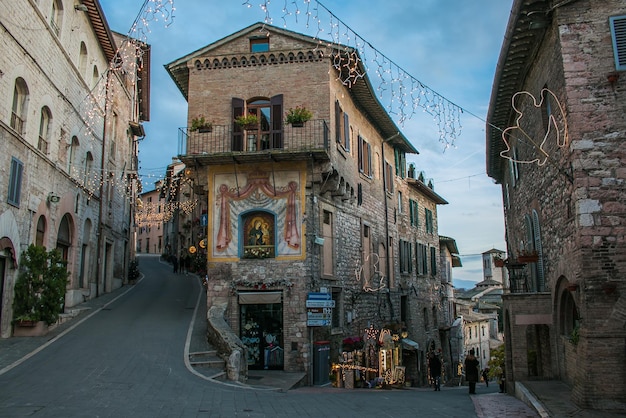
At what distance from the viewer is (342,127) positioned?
20484mm

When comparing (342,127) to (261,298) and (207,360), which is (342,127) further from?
(207,360)

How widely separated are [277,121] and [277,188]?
7.71 ft

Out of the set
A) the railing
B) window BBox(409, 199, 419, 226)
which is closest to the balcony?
the railing

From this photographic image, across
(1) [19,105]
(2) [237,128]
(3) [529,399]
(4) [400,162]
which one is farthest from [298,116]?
(4) [400,162]

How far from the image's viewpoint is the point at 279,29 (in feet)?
62.6

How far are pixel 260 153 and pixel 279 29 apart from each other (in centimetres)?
485

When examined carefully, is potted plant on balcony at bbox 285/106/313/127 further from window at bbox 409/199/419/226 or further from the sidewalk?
window at bbox 409/199/419/226

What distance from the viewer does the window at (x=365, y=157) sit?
913 inches

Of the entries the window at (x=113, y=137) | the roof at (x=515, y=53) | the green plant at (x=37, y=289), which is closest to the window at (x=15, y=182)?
the green plant at (x=37, y=289)

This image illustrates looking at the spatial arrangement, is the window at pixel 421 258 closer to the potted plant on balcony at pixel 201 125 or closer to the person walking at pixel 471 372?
the person walking at pixel 471 372

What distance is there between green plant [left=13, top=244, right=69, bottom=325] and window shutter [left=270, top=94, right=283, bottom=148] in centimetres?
755

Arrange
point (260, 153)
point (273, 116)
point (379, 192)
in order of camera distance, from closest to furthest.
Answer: point (260, 153), point (273, 116), point (379, 192)

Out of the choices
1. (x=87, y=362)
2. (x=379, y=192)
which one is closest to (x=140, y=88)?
(x=379, y=192)

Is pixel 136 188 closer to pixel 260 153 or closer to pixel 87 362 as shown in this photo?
pixel 260 153
